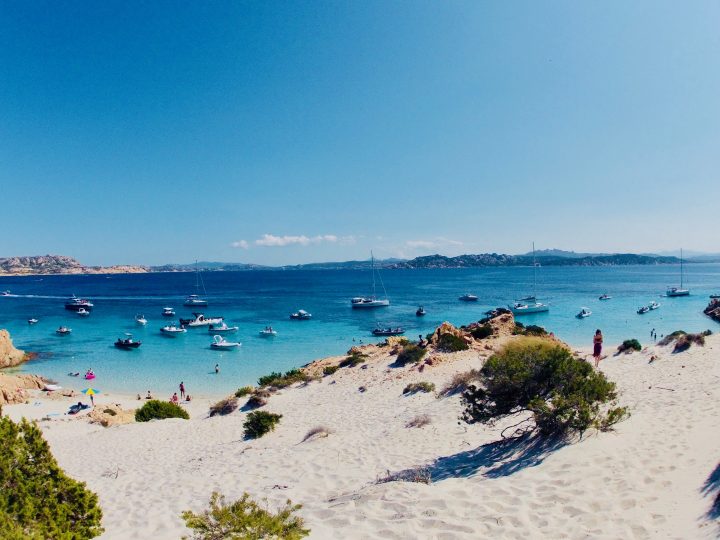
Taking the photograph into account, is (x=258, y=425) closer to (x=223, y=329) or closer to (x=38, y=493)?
Answer: (x=38, y=493)

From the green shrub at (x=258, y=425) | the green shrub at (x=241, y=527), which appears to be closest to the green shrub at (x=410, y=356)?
the green shrub at (x=258, y=425)

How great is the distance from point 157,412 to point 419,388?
12.7 metres

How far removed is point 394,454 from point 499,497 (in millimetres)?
4640

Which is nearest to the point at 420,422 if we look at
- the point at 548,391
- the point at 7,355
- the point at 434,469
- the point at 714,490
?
the point at 434,469

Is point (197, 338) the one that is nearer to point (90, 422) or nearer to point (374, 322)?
point (374, 322)

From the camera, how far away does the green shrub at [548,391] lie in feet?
26.3

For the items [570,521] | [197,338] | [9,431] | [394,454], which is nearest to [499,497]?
[570,521]

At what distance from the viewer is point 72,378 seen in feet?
112

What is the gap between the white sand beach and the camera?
210 inches

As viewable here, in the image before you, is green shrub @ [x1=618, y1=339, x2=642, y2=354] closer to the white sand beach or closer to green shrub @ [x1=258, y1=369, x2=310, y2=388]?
the white sand beach

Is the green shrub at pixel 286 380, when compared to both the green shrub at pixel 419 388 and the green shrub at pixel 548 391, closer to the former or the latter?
the green shrub at pixel 419 388

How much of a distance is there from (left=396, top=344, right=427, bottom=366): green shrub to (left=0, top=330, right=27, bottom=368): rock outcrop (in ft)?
123

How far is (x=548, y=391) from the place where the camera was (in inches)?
351

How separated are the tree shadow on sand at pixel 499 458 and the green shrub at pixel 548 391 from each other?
42cm
